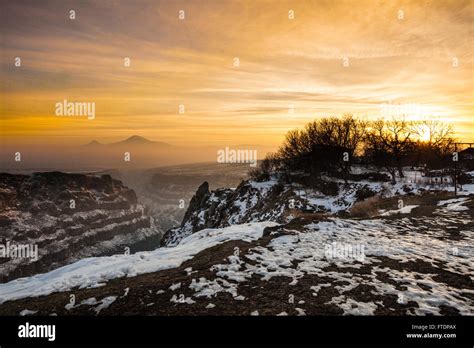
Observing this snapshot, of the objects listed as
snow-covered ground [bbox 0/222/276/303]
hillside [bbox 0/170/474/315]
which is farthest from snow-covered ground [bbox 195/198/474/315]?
snow-covered ground [bbox 0/222/276/303]

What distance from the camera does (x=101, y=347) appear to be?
20.9ft

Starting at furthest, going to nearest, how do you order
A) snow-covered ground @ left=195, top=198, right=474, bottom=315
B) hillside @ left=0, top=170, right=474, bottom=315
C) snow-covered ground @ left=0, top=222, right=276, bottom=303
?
1. snow-covered ground @ left=0, top=222, right=276, bottom=303
2. snow-covered ground @ left=195, top=198, right=474, bottom=315
3. hillside @ left=0, top=170, right=474, bottom=315

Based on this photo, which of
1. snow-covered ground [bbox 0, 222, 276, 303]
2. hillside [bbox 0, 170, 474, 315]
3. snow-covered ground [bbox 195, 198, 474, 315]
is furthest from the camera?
snow-covered ground [bbox 0, 222, 276, 303]

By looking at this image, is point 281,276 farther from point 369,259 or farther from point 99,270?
point 99,270

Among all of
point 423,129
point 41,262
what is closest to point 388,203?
point 423,129

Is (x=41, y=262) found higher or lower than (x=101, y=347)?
lower

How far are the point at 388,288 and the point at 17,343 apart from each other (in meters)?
10.1

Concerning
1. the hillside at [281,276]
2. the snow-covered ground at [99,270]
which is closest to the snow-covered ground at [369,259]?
the hillside at [281,276]

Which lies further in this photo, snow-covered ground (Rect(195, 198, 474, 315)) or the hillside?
snow-covered ground (Rect(195, 198, 474, 315))

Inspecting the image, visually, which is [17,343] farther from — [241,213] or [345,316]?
[241,213]

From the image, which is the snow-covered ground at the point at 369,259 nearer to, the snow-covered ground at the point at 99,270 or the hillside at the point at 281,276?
the hillside at the point at 281,276

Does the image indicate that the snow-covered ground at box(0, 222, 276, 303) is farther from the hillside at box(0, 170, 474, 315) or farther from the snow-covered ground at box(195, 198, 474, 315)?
the snow-covered ground at box(195, 198, 474, 315)

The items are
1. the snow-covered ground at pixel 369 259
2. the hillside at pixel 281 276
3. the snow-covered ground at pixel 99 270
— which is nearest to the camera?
the hillside at pixel 281 276

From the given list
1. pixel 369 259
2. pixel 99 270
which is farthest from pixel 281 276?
pixel 99 270
